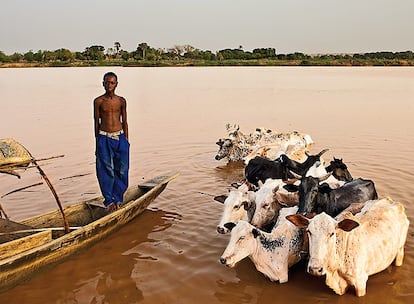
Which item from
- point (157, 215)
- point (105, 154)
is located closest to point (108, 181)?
point (105, 154)

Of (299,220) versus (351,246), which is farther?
(299,220)

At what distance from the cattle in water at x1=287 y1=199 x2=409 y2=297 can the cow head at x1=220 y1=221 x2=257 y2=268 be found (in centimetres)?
53

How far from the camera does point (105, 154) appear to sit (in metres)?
6.97

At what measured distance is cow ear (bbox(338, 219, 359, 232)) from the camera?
477 centimetres

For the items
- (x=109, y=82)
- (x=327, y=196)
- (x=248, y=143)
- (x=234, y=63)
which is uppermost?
(x=109, y=82)

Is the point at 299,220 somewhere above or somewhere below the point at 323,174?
above

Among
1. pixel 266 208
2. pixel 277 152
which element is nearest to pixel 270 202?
pixel 266 208

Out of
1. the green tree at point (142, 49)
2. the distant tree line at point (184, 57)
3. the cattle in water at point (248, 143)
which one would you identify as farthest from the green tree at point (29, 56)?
the cattle in water at point (248, 143)

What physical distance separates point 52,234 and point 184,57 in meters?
85.1

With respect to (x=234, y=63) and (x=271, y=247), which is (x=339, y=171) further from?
(x=234, y=63)

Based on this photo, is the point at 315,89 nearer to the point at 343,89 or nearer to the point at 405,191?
the point at 343,89

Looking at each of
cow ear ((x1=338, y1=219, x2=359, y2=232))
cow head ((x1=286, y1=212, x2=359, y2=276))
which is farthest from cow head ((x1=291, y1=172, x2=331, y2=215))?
cow ear ((x1=338, y1=219, x2=359, y2=232))

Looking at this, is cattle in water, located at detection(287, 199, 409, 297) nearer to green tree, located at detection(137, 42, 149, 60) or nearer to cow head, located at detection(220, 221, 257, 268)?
cow head, located at detection(220, 221, 257, 268)

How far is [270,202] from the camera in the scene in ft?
20.7
